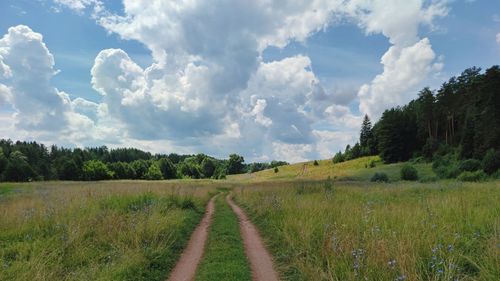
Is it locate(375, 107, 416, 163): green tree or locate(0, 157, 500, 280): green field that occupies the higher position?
locate(375, 107, 416, 163): green tree

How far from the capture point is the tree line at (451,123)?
5606 centimetres

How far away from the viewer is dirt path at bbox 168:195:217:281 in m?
8.14

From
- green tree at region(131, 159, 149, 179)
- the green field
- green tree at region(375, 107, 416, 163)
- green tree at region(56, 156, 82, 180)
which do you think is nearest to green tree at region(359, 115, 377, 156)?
green tree at region(375, 107, 416, 163)

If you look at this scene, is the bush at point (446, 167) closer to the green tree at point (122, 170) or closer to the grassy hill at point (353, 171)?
the grassy hill at point (353, 171)

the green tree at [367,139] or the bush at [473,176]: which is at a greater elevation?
the green tree at [367,139]

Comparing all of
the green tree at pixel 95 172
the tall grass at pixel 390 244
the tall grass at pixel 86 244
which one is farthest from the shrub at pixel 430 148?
the green tree at pixel 95 172

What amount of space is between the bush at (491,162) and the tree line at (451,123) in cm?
765

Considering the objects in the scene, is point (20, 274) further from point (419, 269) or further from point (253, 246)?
point (419, 269)

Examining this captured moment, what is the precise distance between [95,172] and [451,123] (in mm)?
98155

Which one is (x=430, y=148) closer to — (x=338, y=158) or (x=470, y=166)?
(x=470, y=166)

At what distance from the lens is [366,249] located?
7.17 metres

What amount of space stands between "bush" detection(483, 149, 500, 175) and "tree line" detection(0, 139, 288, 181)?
91564 mm

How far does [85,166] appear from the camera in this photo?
353 ft

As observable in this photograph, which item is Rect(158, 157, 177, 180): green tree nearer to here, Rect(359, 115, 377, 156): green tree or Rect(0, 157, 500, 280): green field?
Rect(359, 115, 377, 156): green tree
